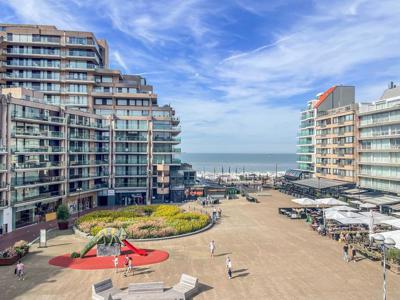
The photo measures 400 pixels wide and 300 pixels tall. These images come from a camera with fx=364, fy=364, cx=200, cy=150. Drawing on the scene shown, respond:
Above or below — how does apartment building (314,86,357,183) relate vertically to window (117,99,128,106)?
below

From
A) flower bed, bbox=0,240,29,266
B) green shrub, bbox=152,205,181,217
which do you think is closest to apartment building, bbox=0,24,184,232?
green shrub, bbox=152,205,181,217

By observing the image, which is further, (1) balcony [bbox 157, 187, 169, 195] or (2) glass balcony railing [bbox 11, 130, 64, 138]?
(1) balcony [bbox 157, 187, 169, 195]

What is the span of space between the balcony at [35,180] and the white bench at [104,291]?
32.6m

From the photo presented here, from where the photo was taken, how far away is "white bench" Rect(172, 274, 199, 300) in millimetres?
25206

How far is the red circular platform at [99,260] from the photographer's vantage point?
33.1m

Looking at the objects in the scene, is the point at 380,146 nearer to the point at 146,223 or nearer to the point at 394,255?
the point at 394,255

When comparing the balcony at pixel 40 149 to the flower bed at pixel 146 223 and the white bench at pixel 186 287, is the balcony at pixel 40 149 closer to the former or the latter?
the flower bed at pixel 146 223

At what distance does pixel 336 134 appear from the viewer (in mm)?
81500

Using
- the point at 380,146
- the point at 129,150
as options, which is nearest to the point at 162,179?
the point at 129,150

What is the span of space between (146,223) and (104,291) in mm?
19966

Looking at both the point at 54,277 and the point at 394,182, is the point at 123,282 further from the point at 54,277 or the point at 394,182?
the point at 394,182

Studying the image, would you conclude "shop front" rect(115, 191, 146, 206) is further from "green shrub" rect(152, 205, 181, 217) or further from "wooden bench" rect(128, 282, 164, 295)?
"wooden bench" rect(128, 282, 164, 295)

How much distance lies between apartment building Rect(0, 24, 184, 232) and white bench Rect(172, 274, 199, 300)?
45.2 metres

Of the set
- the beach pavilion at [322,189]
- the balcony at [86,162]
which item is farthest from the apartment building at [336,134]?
the balcony at [86,162]
